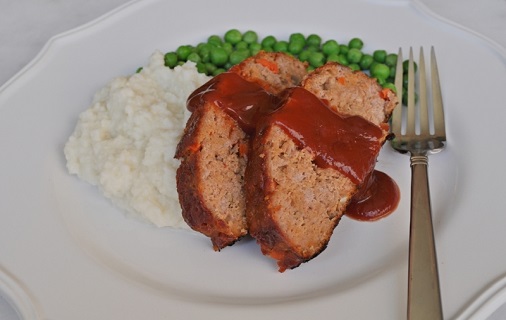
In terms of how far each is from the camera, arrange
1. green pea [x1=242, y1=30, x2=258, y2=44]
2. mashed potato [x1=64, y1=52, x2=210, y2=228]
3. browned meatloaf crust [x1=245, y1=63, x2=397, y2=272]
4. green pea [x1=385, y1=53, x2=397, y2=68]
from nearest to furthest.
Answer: browned meatloaf crust [x1=245, y1=63, x2=397, y2=272]
mashed potato [x1=64, y1=52, x2=210, y2=228]
green pea [x1=385, y1=53, x2=397, y2=68]
green pea [x1=242, y1=30, x2=258, y2=44]

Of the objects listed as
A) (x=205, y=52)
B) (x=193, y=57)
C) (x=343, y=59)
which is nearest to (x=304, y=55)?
(x=343, y=59)

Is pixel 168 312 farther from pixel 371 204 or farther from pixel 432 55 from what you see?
pixel 432 55

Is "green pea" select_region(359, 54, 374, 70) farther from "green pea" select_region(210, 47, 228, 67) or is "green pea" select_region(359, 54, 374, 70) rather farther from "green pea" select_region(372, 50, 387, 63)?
"green pea" select_region(210, 47, 228, 67)

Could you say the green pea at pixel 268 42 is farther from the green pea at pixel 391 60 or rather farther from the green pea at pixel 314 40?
the green pea at pixel 391 60

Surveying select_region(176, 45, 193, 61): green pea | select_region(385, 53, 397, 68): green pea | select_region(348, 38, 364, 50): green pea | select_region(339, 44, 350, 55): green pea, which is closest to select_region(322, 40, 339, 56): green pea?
select_region(339, 44, 350, 55): green pea

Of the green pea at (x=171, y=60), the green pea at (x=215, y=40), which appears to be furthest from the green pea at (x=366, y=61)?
the green pea at (x=171, y=60)

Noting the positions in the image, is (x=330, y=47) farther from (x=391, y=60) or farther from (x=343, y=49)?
(x=391, y=60)

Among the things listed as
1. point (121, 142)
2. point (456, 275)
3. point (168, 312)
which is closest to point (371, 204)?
point (456, 275)
